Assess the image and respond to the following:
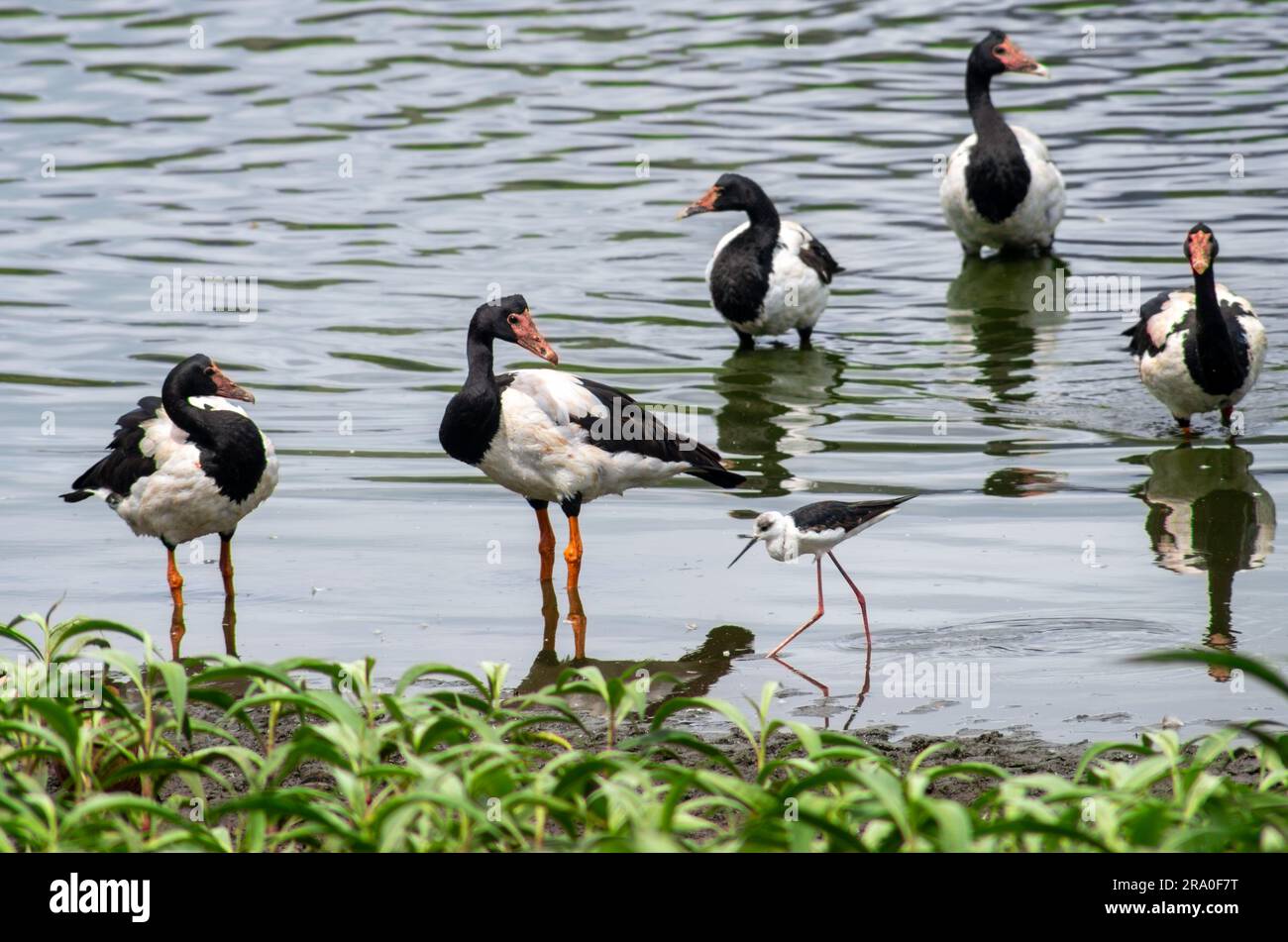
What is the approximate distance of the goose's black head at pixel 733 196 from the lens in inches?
503

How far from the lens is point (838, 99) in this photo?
20.8 meters

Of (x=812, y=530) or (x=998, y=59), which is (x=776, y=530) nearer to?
(x=812, y=530)

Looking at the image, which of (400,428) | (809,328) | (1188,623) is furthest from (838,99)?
(1188,623)

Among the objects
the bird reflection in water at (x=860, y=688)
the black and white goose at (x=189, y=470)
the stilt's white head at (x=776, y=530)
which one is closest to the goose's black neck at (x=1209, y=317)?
the stilt's white head at (x=776, y=530)

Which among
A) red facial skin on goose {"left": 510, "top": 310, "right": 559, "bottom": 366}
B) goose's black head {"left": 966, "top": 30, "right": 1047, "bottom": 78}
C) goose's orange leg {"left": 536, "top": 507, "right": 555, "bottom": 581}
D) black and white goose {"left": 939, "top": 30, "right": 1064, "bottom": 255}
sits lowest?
goose's orange leg {"left": 536, "top": 507, "right": 555, "bottom": 581}

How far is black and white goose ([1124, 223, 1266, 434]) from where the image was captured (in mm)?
10258

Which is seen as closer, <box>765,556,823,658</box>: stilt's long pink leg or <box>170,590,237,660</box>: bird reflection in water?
<box>765,556,823,658</box>: stilt's long pink leg

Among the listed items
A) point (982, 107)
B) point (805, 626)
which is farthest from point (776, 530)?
point (982, 107)

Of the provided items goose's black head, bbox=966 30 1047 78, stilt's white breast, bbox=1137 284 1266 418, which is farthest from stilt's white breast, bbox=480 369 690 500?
goose's black head, bbox=966 30 1047 78

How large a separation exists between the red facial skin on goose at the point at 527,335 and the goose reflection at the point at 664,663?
55.1 inches

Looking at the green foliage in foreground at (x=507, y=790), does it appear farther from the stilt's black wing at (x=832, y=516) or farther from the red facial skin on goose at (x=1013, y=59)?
the red facial skin on goose at (x=1013, y=59)

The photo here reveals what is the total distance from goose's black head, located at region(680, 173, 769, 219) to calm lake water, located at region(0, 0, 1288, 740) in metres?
1.16

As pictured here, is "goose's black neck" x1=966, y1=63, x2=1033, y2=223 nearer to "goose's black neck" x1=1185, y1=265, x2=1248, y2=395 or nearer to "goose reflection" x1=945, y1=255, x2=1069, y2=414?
"goose reflection" x1=945, y1=255, x2=1069, y2=414
